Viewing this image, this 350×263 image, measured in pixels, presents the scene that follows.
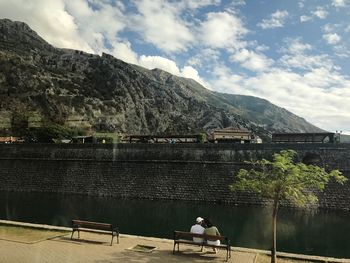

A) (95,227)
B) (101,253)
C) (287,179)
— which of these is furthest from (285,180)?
(95,227)

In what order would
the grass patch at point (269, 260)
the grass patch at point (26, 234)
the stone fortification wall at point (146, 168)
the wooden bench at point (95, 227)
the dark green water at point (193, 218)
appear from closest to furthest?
the grass patch at point (269, 260) < the grass patch at point (26, 234) < the wooden bench at point (95, 227) < the dark green water at point (193, 218) < the stone fortification wall at point (146, 168)

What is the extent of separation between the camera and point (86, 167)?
45.4 m

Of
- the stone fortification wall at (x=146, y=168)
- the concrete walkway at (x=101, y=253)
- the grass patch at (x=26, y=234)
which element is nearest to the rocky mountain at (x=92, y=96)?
the stone fortification wall at (x=146, y=168)

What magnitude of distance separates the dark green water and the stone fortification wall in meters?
1.78

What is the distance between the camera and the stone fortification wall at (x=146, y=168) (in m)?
38.7

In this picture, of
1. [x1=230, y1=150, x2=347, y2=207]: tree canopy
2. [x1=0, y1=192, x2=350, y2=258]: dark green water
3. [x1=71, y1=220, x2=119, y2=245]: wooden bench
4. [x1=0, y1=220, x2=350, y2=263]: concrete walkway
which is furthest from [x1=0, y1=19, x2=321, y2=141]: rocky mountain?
[x1=230, y1=150, x2=347, y2=207]: tree canopy

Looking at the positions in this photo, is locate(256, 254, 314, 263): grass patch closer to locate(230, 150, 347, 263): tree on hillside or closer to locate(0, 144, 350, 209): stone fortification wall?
locate(230, 150, 347, 263): tree on hillside

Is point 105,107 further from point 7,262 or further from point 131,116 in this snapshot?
point 7,262

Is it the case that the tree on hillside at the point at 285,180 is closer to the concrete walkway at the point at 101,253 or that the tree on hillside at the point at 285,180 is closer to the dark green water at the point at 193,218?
the concrete walkway at the point at 101,253

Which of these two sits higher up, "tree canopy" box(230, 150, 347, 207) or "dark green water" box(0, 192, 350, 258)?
"tree canopy" box(230, 150, 347, 207)

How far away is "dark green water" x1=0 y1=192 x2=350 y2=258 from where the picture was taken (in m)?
24.2

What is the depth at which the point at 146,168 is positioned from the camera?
43281 mm

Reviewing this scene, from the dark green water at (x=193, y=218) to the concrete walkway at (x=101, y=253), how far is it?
7.06m

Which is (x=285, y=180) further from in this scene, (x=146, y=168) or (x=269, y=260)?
(x=146, y=168)
